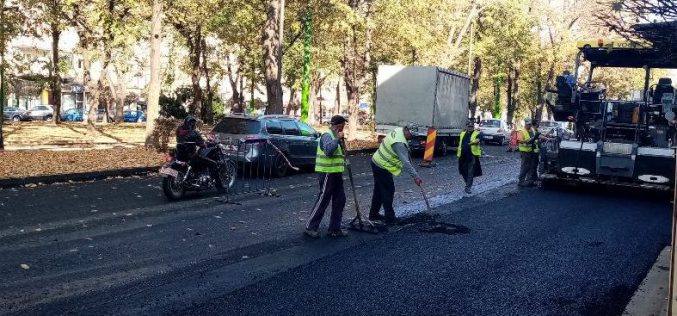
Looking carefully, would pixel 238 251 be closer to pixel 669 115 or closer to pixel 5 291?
pixel 5 291

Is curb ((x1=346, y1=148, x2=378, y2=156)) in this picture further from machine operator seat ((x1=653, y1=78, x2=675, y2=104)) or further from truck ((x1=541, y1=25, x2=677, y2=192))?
machine operator seat ((x1=653, y1=78, x2=675, y2=104))

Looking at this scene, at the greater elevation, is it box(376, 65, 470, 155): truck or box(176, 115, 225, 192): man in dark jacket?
box(376, 65, 470, 155): truck

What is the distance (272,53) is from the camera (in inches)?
841

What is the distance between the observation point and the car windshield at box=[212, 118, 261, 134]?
14.7 m

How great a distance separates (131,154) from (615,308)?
14330 millimetres

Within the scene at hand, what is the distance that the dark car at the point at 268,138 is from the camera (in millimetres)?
14461

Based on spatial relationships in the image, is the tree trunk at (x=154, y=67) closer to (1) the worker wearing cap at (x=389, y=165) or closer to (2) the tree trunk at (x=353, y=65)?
(1) the worker wearing cap at (x=389, y=165)

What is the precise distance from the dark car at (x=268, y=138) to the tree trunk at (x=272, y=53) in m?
5.39

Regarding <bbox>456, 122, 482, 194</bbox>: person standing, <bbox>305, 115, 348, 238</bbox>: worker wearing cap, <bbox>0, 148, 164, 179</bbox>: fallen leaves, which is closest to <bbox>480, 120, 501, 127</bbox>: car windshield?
<bbox>0, 148, 164, 179</bbox>: fallen leaves

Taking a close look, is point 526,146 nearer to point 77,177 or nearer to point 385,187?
point 385,187

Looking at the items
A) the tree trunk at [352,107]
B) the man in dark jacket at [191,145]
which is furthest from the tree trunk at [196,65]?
the man in dark jacket at [191,145]

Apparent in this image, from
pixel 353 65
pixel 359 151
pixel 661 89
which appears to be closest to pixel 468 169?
pixel 661 89

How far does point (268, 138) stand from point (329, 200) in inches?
281

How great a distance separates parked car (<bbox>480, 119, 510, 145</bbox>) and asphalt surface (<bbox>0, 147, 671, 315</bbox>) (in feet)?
81.0
